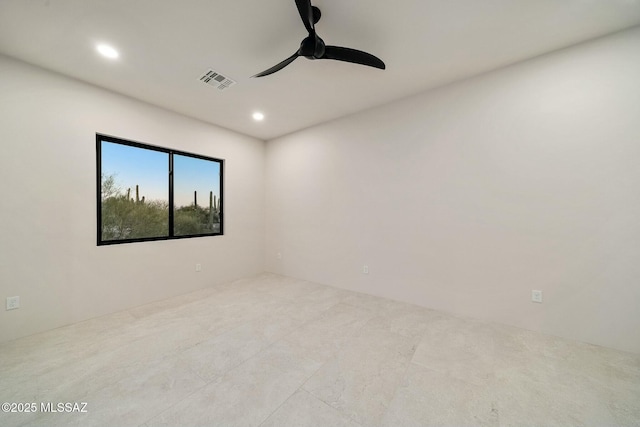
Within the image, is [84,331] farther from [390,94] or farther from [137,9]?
[390,94]

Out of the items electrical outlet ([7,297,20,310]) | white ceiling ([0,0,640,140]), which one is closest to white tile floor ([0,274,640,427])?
electrical outlet ([7,297,20,310])

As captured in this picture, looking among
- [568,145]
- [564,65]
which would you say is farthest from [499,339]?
[564,65]

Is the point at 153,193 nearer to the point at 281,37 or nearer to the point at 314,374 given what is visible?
the point at 281,37

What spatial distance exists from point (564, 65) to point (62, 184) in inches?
201

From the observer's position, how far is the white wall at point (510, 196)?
1996mm

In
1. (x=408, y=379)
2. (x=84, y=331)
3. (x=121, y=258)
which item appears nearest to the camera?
(x=408, y=379)

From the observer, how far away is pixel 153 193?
3301 millimetres

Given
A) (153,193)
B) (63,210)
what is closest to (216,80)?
(153,193)

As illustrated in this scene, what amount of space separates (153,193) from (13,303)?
1.66m

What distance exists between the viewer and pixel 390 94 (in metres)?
2.97

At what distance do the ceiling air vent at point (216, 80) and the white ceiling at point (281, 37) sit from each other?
0.07 m

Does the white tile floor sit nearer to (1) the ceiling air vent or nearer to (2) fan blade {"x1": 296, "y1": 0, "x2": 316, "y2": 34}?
(2) fan blade {"x1": 296, "y1": 0, "x2": 316, "y2": 34}

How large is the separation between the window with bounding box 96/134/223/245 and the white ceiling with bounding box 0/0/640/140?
0.80 m

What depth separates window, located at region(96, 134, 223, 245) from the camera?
2.86 meters
